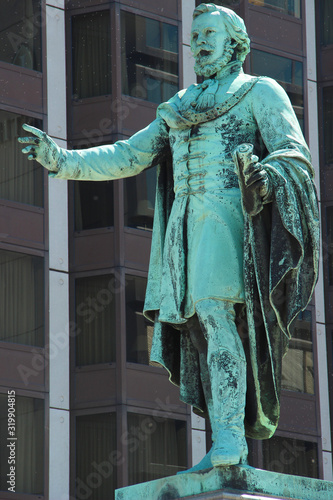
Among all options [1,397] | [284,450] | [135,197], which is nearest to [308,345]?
[284,450]

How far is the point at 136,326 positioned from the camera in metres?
30.4

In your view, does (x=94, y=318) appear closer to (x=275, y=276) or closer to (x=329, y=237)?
(x=329, y=237)

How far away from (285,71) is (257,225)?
82.4ft

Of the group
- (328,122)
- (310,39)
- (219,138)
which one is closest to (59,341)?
(328,122)

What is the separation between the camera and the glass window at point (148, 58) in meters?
31.9

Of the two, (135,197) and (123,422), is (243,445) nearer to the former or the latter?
(123,422)

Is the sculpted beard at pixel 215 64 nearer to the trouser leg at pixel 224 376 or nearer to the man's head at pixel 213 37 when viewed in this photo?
the man's head at pixel 213 37

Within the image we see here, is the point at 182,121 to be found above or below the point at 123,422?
below

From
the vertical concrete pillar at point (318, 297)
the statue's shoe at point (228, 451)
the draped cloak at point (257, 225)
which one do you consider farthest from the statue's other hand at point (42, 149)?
the vertical concrete pillar at point (318, 297)

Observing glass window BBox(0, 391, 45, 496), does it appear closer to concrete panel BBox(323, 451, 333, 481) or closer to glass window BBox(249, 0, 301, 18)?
concrete panel BBox(323, 451, 333, 481)

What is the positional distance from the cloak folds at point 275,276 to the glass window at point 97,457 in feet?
65.4

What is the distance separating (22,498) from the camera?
28281mm

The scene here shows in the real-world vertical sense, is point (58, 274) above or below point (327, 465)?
above

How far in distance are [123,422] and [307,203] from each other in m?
20.1
